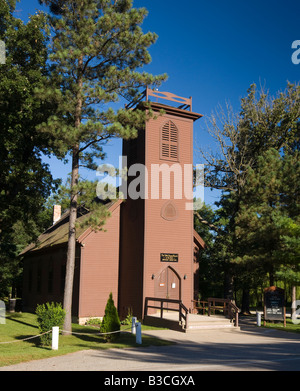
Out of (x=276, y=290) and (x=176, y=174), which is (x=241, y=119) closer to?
(x=176, y=174)

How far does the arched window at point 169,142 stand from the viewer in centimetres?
2475

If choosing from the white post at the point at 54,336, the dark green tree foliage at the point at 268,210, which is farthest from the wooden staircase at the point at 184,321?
the white post at the point at 54,336

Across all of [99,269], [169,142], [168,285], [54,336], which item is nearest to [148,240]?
[168,285]

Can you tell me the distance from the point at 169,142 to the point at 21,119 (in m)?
8.82

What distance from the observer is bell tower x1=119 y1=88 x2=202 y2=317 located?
23.4 meters

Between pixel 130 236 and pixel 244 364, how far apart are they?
1424 cm

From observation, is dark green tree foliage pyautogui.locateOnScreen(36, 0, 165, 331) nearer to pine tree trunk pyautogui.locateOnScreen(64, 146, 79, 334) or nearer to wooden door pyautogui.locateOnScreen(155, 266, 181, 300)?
pine tree trunk pyautogui.locateOnScreen(64, 146, 79, 334)

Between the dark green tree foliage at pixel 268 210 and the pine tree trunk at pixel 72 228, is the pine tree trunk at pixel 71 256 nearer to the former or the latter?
the pine tree trunk at pixel 72 228

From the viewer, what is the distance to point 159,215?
23953 millimetres

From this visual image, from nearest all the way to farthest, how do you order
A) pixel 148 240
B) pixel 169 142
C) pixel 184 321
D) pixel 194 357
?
1. pixel 194 357
2. pixel 184 321
3. pixel 148 240
4. pixel 169 142

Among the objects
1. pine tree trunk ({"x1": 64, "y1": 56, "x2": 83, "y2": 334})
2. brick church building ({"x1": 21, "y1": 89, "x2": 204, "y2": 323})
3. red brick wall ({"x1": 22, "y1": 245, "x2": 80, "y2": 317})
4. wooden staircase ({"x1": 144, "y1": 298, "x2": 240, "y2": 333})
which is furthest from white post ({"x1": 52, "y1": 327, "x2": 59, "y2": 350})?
red brick wall ({"x1": 22, "y1": 245, "x2": 80, "y2": 317})

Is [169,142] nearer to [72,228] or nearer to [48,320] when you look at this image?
[72,228]

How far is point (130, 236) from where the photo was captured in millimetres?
24953
